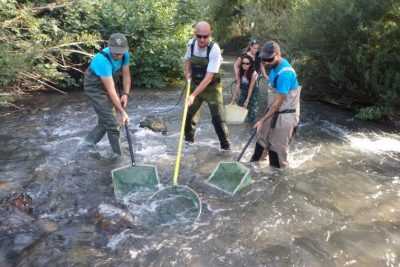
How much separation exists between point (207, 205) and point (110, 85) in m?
2.10

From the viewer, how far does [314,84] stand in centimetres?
1134

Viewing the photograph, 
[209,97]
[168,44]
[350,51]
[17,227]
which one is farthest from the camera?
[168,44]

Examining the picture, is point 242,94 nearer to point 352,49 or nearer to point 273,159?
point 273,159

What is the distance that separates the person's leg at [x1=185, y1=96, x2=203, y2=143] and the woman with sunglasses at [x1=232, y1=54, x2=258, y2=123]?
1400 mm

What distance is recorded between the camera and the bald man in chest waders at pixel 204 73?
6.32m

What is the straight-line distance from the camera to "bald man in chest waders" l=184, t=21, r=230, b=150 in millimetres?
6320

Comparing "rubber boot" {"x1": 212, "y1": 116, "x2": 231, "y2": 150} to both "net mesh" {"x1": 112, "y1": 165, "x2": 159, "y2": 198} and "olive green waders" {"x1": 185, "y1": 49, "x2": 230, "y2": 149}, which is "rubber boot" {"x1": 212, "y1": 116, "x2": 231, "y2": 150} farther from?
"net mesh" {"x1": 112, "y1": 165, "x2": 159, "y2": 198}

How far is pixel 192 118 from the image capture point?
7.21 meters

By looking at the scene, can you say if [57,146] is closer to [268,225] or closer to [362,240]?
[268,225]

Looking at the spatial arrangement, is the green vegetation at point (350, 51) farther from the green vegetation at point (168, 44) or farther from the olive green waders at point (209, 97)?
the olive green waders at point (209, 97)

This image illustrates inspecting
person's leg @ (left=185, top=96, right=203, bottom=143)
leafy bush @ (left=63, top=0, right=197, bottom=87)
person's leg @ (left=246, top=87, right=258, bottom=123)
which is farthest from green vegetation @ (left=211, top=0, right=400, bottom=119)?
person's leg @ (left=185, top=96, right=203, bottom=143)

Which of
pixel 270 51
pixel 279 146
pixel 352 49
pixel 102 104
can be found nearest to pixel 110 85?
pixel 102 104

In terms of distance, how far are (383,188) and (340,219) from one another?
1391 millimetres

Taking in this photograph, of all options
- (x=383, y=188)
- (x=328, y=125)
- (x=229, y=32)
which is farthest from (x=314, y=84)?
(x=229, y=32)
